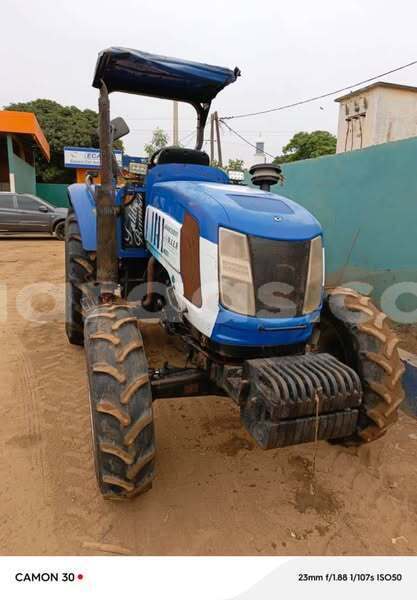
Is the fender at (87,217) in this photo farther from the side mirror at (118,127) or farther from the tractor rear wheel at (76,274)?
the side mirror at (118,127)

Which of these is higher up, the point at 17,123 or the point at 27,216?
the point at 17,123

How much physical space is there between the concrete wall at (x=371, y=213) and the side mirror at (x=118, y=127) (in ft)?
10.7

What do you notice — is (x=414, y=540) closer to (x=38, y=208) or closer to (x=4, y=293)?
(x=4, y=293)

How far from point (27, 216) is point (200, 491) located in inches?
515

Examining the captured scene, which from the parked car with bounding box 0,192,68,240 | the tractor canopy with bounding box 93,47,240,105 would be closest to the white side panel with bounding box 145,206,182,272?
the tractor canopy with bounding box 93,47,240,105

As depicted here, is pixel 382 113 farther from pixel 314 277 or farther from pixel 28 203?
pixel 314 277

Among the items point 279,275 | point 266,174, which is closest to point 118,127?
point 266,174

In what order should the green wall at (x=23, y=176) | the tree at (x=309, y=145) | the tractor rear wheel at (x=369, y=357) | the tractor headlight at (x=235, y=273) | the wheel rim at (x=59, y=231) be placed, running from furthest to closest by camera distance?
the tree at (x=309, y=145)
the green wall at (x=23, y=176)
the wheel rim at (x=59, y=231)
the tractor rear wheel at (x=369, y=357)
the tractor headlight at (x=235, y=273)

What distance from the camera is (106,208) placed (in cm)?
305

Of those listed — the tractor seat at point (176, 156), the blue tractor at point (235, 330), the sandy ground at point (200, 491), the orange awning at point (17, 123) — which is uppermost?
the orange awning at point (17, 123)

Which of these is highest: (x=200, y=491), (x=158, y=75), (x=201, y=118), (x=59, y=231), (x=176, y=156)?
(x=158, y=75)

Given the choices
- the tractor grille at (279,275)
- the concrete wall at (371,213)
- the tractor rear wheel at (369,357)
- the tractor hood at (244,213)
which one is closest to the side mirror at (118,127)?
the tractor hood at (244,213)

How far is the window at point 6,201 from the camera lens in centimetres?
1338

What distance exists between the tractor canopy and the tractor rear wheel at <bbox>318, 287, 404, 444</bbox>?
2.03 meters
